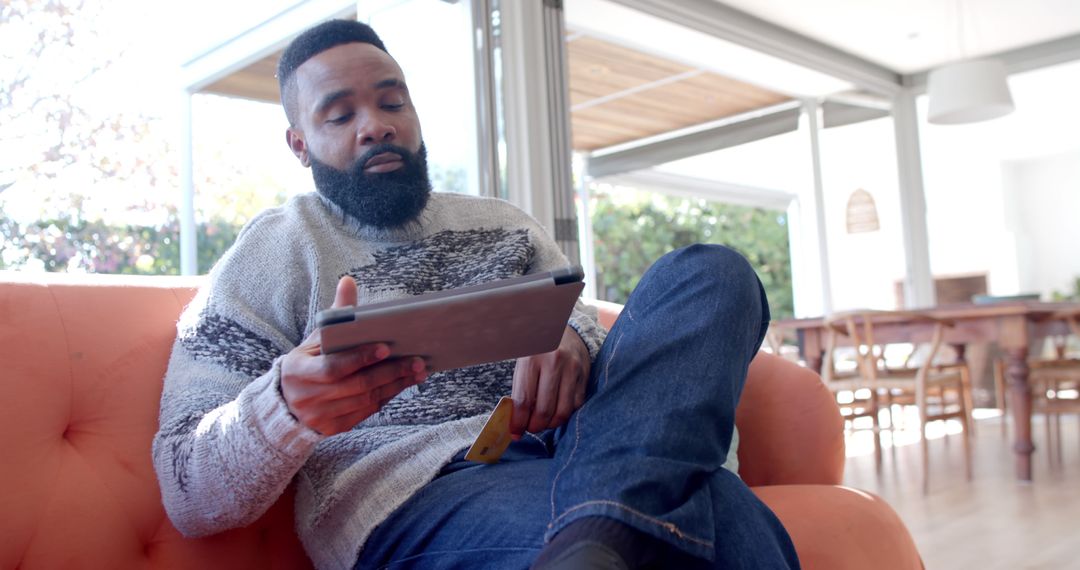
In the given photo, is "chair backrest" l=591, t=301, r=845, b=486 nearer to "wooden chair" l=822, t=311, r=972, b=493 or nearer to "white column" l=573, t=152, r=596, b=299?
"wooden chair" l=822, t=311, r=972, b=493

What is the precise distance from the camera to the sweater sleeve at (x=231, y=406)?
92cm

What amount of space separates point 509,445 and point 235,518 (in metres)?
0.33

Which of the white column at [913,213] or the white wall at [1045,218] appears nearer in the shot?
the white column at [913,213]

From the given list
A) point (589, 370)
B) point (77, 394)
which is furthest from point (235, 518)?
point (589, 370)

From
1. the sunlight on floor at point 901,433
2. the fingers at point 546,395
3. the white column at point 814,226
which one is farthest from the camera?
the white column at point 814,226

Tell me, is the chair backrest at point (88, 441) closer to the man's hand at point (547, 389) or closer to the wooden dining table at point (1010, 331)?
the man's hand at point (547, 389)

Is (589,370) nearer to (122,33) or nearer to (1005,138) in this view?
(122,33)

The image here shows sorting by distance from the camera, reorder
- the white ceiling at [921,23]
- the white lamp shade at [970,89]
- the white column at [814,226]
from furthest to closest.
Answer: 1. the white column at [814,226]
2. the white ceiling at [921,23]
3. the white lamp shade at [970,89]

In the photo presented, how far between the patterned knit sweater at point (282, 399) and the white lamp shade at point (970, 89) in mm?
3703

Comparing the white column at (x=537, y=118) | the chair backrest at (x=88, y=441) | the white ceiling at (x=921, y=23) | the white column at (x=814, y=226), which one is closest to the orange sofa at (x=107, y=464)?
the chair backrest at (x=88, y=441)

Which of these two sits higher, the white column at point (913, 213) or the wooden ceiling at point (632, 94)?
the wooden ceiling at point (632, 94)

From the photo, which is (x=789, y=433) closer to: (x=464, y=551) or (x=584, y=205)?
(x=464, y=551)

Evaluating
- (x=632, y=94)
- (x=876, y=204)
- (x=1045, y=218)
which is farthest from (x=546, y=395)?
(x=1045, y=218)

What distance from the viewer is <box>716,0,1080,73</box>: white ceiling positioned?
514cm
